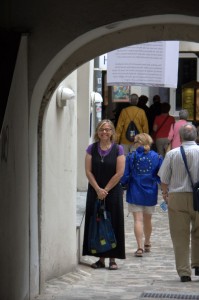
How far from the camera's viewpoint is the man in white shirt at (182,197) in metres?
10.2

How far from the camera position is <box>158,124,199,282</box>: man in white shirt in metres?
10.2

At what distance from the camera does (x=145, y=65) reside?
15383mm

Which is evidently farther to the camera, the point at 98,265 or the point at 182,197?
the point at 98,265

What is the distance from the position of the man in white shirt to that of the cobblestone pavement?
1.06ft

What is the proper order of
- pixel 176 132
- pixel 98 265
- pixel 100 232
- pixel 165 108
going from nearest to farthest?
pixel 100 232, pixel 98 265, pixel 176 132, pixel 165 108

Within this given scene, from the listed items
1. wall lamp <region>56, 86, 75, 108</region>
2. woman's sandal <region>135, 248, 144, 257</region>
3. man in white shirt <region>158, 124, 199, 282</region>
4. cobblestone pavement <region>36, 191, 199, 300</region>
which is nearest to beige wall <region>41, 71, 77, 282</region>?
wall lamp <region>56, 86, 75, 108</region>

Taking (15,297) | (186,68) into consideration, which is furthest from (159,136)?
(15,297)

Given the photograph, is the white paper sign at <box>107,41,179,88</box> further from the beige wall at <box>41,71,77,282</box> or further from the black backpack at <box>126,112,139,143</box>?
the beige wall at <box>41,71,77,282</box>

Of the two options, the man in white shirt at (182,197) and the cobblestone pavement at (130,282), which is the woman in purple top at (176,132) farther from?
the man in white shirt at (182,197)

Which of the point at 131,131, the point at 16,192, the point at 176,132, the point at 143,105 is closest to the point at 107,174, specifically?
the point at 16,192

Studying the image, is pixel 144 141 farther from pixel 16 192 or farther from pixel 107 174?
pixel 16 192

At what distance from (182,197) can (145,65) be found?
5507mm

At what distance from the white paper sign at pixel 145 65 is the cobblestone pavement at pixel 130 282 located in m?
3.26

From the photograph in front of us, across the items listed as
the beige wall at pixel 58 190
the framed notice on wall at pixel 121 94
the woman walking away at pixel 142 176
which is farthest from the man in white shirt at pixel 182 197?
the framed notice on wall at pixel 121 94
